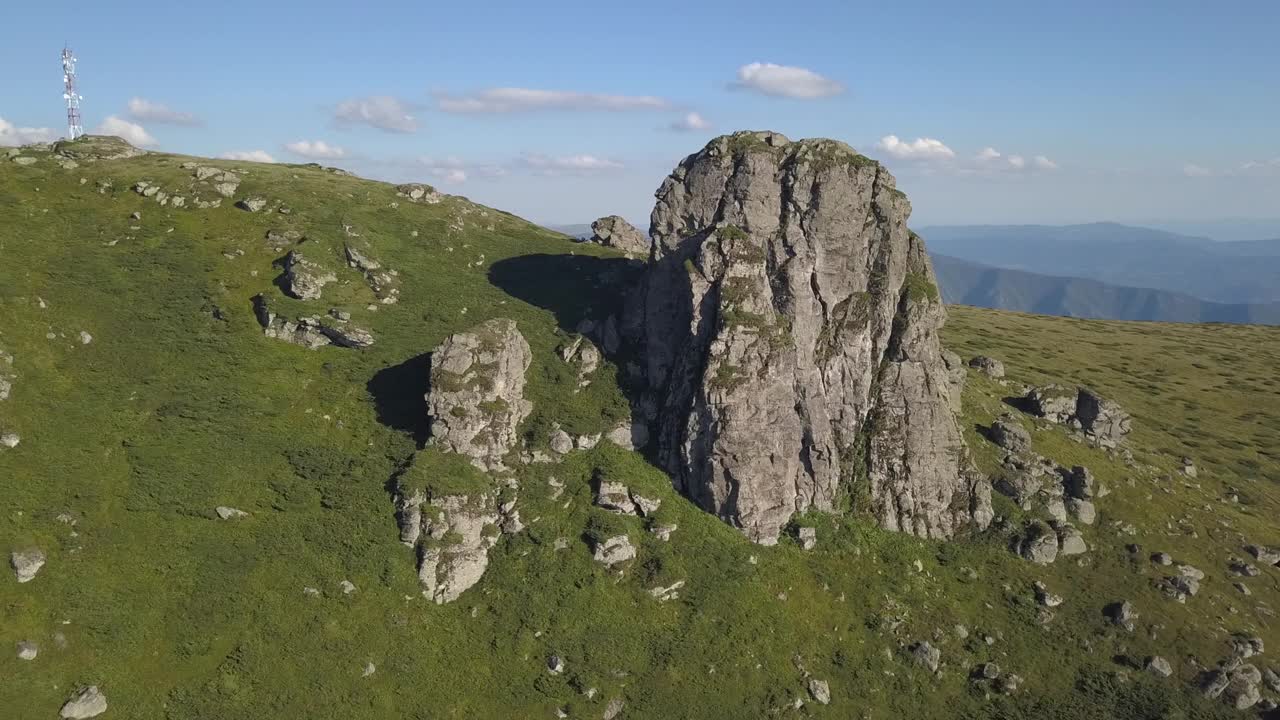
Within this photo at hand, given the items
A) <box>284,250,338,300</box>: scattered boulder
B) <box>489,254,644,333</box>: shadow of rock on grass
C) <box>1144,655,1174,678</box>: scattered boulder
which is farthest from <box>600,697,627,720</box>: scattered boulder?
<box>284,250,338,300</box>: scattered boulder

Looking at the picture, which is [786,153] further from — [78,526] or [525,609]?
[78,526]

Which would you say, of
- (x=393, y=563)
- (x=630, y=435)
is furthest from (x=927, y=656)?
(x=393, y=563)

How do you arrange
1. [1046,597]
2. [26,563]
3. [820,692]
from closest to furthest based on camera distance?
[26,563]
[820,692]
[1046,597]

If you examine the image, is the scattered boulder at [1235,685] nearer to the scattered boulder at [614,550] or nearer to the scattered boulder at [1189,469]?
the scattered boulder at [1189,469]

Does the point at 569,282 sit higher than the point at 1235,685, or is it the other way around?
the point at 569,282

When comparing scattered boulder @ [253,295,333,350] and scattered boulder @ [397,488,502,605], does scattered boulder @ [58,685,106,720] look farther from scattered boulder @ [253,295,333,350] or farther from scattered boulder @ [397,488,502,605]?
scattered boulder @ [253,295,333,350]

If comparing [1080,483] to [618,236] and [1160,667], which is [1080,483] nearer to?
[1160,667]
